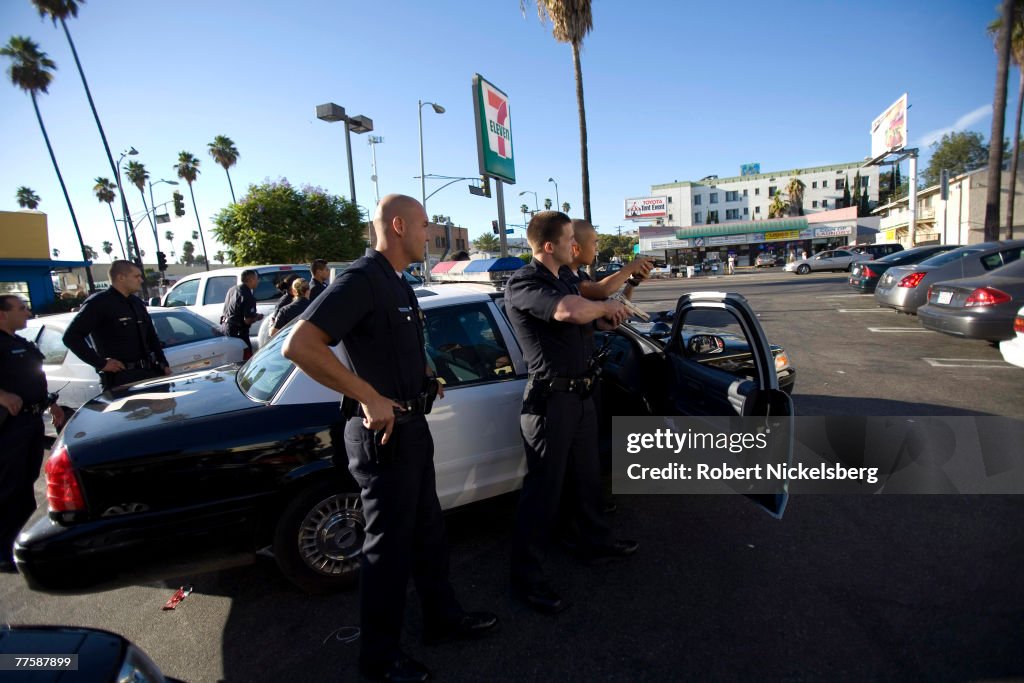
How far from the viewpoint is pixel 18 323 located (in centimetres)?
332

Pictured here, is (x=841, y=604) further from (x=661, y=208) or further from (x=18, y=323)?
(x=661, y=208)

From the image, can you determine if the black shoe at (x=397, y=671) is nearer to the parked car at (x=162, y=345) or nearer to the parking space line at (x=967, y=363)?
the parked car at (x=162, y=345)

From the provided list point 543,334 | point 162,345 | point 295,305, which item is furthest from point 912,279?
point 162,345

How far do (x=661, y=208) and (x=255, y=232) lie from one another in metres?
47.7

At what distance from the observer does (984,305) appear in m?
6.52

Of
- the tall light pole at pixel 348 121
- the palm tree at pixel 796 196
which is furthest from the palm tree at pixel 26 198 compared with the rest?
the palm tree at pixel 796 196

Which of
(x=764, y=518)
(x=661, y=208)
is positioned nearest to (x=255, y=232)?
(x=764, y=518)

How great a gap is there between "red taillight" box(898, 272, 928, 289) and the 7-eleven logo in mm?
9448

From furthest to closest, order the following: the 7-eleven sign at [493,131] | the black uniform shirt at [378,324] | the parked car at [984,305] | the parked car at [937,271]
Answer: the 7-eleven sign at [493,131] < the parked car at [937,271] < the parked car at [984,305] < the black uniform shirt at [378,324]

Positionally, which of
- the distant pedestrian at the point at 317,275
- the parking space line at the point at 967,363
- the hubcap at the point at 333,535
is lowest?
the parking space line at the point at 967,363

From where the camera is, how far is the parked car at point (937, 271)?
8820 mm

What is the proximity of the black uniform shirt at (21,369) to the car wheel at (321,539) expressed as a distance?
80.1 inches

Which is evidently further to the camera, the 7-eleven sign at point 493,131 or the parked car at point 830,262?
the parked car at point 830,262

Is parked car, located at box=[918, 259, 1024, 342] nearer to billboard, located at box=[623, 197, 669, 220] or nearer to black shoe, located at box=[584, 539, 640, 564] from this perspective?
black shoe, located at box=[584, 539, 640, 564]
